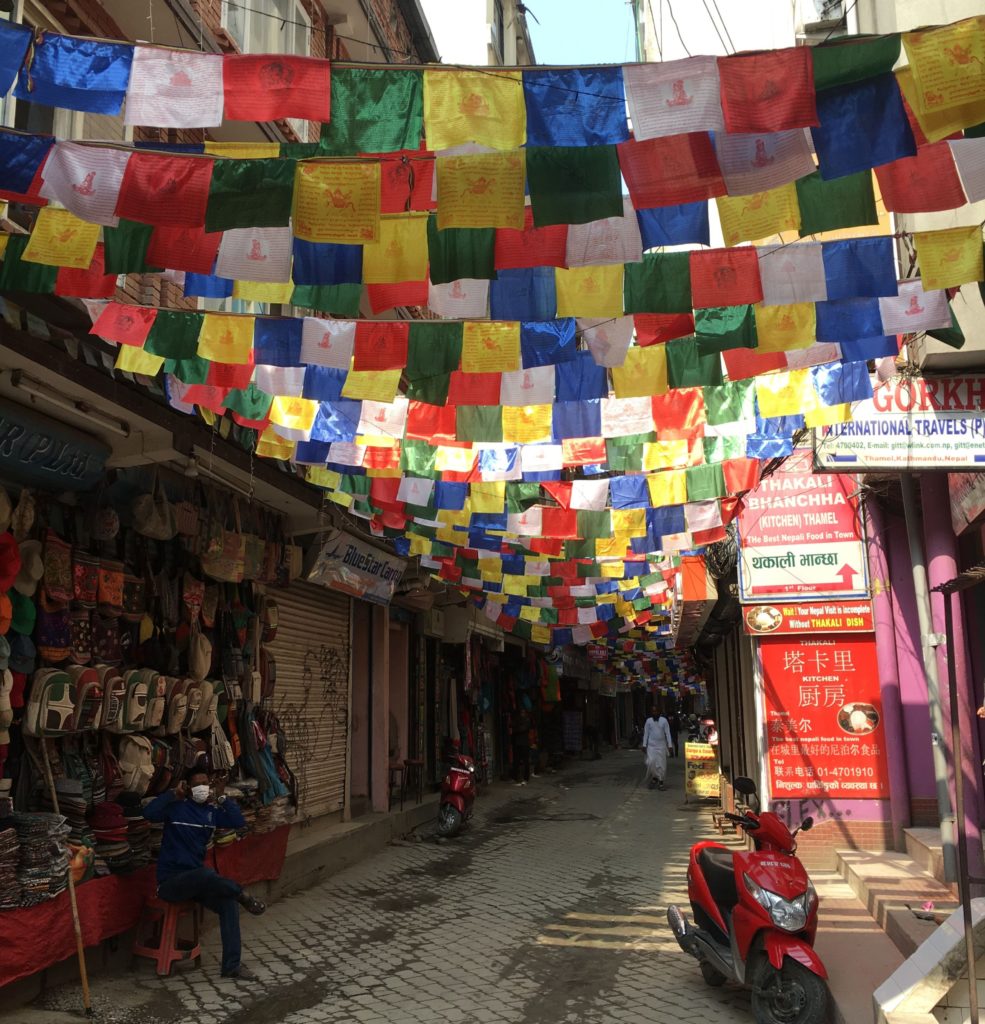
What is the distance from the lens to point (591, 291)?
5.25 metres

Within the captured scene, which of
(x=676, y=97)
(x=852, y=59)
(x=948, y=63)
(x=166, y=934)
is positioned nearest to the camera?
(x=948, y=63)

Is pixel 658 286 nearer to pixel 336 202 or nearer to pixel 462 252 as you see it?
pixel 462 252

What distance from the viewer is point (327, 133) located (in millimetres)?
4160

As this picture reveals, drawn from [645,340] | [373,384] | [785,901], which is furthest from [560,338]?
[785,901]

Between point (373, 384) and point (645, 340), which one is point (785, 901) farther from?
point (373, 384)

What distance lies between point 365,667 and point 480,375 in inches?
349

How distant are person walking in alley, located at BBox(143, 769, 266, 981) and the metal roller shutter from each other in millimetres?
3875

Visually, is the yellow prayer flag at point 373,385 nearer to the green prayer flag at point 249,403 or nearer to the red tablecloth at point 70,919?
the green prayer flag at point 249,403

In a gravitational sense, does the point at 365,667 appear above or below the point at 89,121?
below

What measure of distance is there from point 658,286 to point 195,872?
17.5 ft

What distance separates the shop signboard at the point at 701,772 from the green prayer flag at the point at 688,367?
45.3 ft

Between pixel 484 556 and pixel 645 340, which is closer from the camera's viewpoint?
pixel 645 340

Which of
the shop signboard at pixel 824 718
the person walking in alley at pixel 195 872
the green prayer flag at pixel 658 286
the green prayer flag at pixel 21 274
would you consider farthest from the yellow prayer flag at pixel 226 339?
the shop signboard at pixel 824 718

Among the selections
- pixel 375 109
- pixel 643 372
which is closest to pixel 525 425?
pixel 643 372
